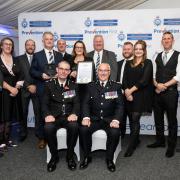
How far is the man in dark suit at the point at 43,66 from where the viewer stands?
160 inches

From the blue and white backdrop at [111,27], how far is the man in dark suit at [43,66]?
0.98 metres

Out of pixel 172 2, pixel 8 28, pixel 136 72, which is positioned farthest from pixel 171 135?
pixel 8 28

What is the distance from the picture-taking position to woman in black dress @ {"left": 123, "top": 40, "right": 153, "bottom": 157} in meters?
3.80

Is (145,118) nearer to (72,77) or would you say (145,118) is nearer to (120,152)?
(120,152)

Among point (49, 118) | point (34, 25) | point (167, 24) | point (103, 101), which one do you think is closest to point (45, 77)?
point (49, 118)

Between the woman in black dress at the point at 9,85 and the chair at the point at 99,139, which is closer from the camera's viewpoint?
the chair at the point at 99,139

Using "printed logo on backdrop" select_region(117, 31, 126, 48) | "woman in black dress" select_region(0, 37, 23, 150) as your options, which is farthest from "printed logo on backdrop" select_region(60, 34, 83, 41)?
"woman in black dress" select_region(0, 37, 23, 150)

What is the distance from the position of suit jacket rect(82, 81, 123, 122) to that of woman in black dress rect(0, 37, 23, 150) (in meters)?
1.13

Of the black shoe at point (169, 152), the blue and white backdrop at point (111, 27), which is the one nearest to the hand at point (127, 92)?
the black shoe at point (169, 152)

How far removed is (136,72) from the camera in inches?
151

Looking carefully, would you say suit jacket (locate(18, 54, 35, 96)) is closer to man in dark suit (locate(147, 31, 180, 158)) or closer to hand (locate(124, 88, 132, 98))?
hand (locate(124, 88, 132, 98))

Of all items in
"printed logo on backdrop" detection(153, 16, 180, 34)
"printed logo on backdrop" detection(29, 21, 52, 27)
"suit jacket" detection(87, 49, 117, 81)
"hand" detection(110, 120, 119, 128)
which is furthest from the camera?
"printed logo on backdrop" detection(29, 21, 52, 27)

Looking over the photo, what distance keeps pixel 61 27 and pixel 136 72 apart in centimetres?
199

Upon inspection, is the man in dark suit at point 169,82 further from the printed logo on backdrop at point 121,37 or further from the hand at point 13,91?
the hand at point 13,91
